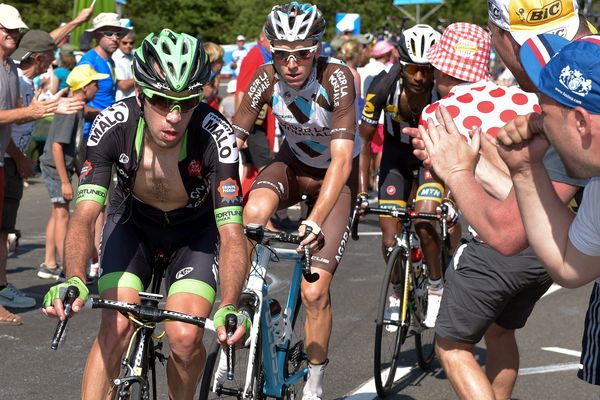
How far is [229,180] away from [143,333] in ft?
2.87

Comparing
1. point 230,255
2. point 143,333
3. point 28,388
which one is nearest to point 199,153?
point 230,255

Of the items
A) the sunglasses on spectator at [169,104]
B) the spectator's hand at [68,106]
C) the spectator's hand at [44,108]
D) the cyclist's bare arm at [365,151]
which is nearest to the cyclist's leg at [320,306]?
the cyclist's bare arm at [365,151]

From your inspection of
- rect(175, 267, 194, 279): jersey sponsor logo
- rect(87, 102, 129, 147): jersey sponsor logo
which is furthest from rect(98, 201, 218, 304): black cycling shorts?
rect(87, 102, 129, 147): jersey sponsor logo

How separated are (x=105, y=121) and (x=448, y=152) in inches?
76.7

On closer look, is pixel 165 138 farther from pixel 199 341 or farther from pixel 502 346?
pixel 502 346

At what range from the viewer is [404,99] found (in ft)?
25.8

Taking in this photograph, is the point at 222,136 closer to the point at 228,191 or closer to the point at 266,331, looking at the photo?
the point at 228,191

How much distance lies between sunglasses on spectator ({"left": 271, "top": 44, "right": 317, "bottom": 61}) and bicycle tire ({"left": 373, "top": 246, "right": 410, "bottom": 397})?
5.49 feet

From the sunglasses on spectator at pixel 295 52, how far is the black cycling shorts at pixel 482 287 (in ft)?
5.85

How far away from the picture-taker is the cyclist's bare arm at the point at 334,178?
582 cm

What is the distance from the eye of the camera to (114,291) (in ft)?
16.3

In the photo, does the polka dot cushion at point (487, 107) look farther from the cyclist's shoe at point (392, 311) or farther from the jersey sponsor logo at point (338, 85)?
the cyclist's shoe at point (392, 311)

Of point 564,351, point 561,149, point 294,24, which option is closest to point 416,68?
point 294,24

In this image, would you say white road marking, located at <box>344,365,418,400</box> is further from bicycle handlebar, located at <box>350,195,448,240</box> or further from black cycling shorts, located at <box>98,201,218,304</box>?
black cycling shorts, located at <box>98,201,218,304</box>
